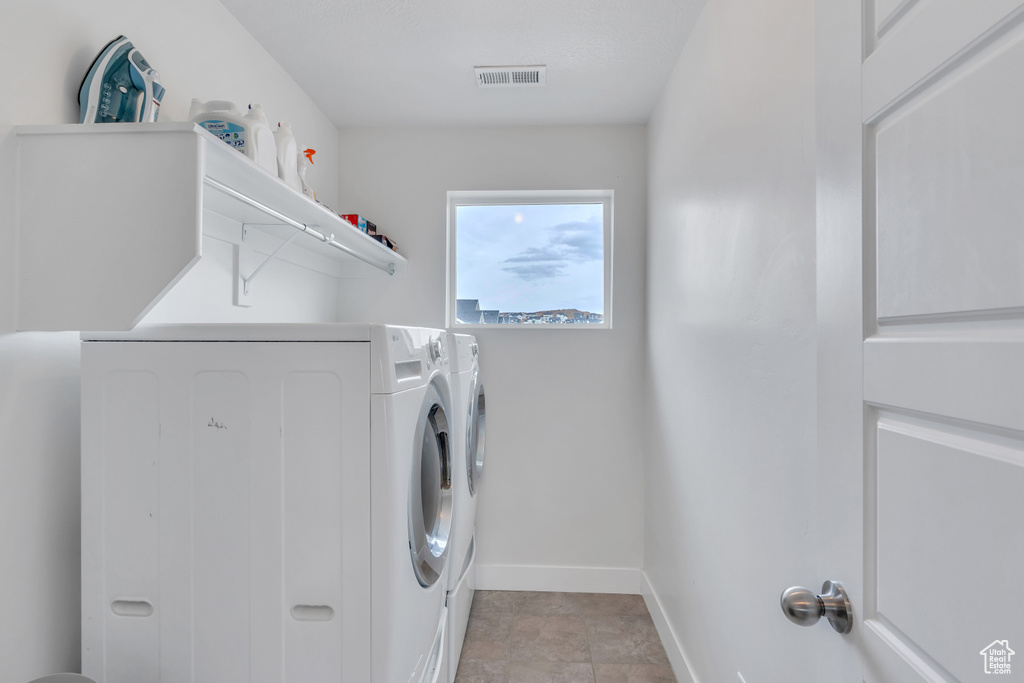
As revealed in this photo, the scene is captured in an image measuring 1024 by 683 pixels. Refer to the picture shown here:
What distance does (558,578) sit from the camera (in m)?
2.79

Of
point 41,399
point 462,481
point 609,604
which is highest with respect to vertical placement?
point 41,399

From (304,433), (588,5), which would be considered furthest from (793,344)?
(588,5)

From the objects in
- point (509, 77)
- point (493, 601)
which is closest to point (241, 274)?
point (509, 77)

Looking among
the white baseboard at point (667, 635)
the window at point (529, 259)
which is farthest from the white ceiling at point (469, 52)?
the white baseboard at point (667, 635)

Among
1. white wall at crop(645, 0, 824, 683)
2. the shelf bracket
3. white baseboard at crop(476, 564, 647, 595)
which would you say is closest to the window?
white wall at crop(645, 0, 824, 683)

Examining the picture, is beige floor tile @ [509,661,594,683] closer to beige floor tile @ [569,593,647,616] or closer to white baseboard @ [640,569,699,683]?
white baseboard @ [640,569,699,683]

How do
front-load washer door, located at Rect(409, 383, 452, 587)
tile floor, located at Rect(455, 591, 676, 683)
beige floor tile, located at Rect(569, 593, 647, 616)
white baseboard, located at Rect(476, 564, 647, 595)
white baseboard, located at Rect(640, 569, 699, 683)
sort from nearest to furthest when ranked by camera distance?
1. front-load washer door, located at Rect(409, 383, 452, 587)
2. white baseboard, located at Rect(640, 569, 699, 683)
3. tile floor, located at Rect(455, 591, 676, 683)
4. beige floor tile, located at Rect(569, 593, 647, 616)
5. white baseboard, located at Rect(476, 564, 647, 595)

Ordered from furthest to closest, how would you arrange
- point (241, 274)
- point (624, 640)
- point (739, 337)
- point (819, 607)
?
point (624, 640) → point (241, 274) → point (739, 337) → point (819, 607)

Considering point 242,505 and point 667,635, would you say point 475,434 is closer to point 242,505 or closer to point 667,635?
point 667,635

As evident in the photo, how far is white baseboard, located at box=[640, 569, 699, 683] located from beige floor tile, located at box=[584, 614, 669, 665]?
0.13 ft

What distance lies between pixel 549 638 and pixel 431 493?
45.4 inches

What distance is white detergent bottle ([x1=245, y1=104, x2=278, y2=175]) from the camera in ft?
4.38

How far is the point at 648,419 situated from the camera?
8.89 ft

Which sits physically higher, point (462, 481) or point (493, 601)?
point (462, 481)
